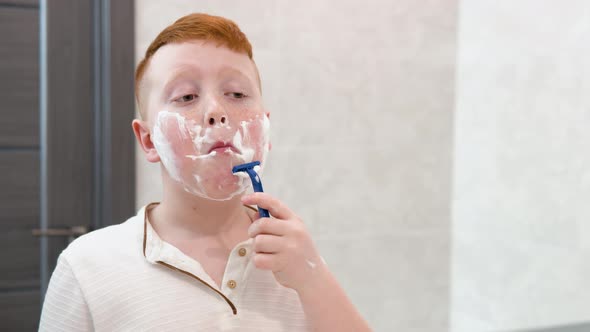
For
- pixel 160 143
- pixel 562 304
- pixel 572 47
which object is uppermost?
pixel 572 47

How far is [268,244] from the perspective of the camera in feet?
2.13

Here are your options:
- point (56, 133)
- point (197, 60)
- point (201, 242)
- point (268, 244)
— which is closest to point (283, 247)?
point (268, 244)

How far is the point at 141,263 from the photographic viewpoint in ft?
2.34

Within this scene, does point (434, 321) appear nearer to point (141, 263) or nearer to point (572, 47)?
point (572, 47)

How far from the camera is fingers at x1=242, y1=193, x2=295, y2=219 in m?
0.66

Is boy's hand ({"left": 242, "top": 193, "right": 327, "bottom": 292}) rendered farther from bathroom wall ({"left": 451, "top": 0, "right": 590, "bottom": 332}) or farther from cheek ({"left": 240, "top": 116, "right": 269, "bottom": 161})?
bathroom wall ({"left": 451, "top": 0, "right": 590, "bottom": 332})

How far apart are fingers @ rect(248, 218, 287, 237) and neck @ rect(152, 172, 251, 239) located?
0.36ft

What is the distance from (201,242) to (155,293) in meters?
0.09

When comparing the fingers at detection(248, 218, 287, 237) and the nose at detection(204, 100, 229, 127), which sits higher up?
the nose at detection(204, 100, 229, 127)

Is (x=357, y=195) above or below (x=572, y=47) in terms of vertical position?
below

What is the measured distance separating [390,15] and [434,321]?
0.91 m

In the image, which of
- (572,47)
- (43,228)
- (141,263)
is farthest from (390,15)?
(141,263)

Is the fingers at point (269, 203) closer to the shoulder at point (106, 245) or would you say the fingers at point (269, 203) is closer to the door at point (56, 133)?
the shoulder at point (106, 245)

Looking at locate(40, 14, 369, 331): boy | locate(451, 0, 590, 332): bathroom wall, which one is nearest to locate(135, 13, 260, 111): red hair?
locate(40, 14, 369, 331): boy
